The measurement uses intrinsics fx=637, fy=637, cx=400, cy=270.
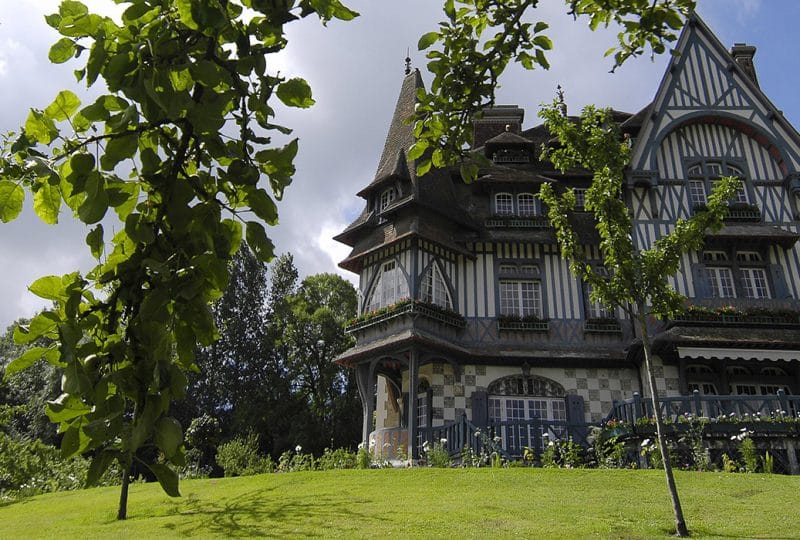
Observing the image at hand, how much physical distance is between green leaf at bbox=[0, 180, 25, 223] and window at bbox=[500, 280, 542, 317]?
2114cm

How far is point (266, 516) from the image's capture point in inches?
406

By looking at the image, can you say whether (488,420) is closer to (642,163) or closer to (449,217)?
(449,217)

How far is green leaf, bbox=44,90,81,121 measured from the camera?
1480 mm

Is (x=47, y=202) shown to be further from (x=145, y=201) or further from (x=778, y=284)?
(x=778, y=284)

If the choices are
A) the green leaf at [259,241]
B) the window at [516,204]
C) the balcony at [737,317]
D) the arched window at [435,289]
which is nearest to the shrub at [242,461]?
the arched window at [435,289]

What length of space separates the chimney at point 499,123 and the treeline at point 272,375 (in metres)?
15.4

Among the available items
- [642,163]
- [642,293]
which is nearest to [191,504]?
[642,293]

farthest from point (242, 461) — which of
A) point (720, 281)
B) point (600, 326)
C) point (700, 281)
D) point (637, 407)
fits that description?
point (720, 281)

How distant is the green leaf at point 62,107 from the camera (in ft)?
4.86

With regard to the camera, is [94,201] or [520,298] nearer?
[94,201]

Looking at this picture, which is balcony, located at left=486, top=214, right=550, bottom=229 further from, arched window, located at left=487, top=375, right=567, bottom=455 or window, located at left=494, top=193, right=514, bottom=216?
arched window, located at left=487, top=375, right=567, bottom=455

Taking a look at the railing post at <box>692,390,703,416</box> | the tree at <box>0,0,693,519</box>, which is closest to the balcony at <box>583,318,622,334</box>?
the railing post at <box>692,390,703,416</box>

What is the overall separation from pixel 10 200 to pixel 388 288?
20.6m

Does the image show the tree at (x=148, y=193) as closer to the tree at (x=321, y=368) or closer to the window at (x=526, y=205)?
the window at (x=526, y=205)
